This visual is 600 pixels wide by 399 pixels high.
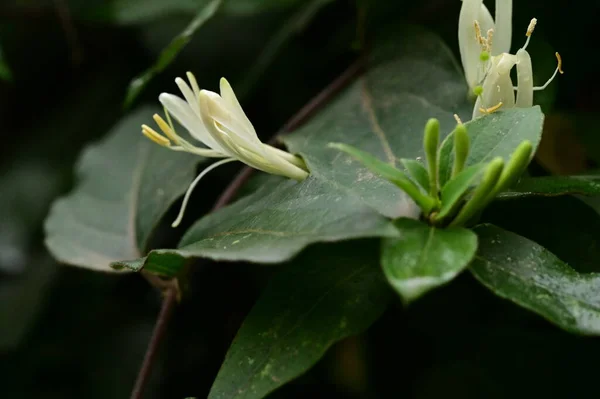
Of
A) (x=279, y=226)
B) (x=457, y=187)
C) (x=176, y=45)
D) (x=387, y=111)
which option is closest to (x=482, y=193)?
(x=457, y=187)

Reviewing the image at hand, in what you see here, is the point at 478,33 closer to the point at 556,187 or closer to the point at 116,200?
the point at 556,187

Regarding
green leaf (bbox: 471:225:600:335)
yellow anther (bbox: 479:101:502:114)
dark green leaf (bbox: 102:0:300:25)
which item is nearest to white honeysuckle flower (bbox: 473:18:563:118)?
yellow anther (bbox: 479:101:502:114)

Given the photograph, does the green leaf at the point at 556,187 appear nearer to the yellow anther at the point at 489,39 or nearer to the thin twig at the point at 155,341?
the yellow anther at the point at 489,39

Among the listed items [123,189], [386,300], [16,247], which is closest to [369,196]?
[386,300]

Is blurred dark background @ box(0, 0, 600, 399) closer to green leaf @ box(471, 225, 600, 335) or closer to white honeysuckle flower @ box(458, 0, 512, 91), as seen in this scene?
white honeysuckle flower @ box(458, 0, 512, 91)

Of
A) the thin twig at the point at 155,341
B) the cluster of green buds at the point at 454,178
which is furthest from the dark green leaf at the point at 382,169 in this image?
the thin twig at the point at 155,341
